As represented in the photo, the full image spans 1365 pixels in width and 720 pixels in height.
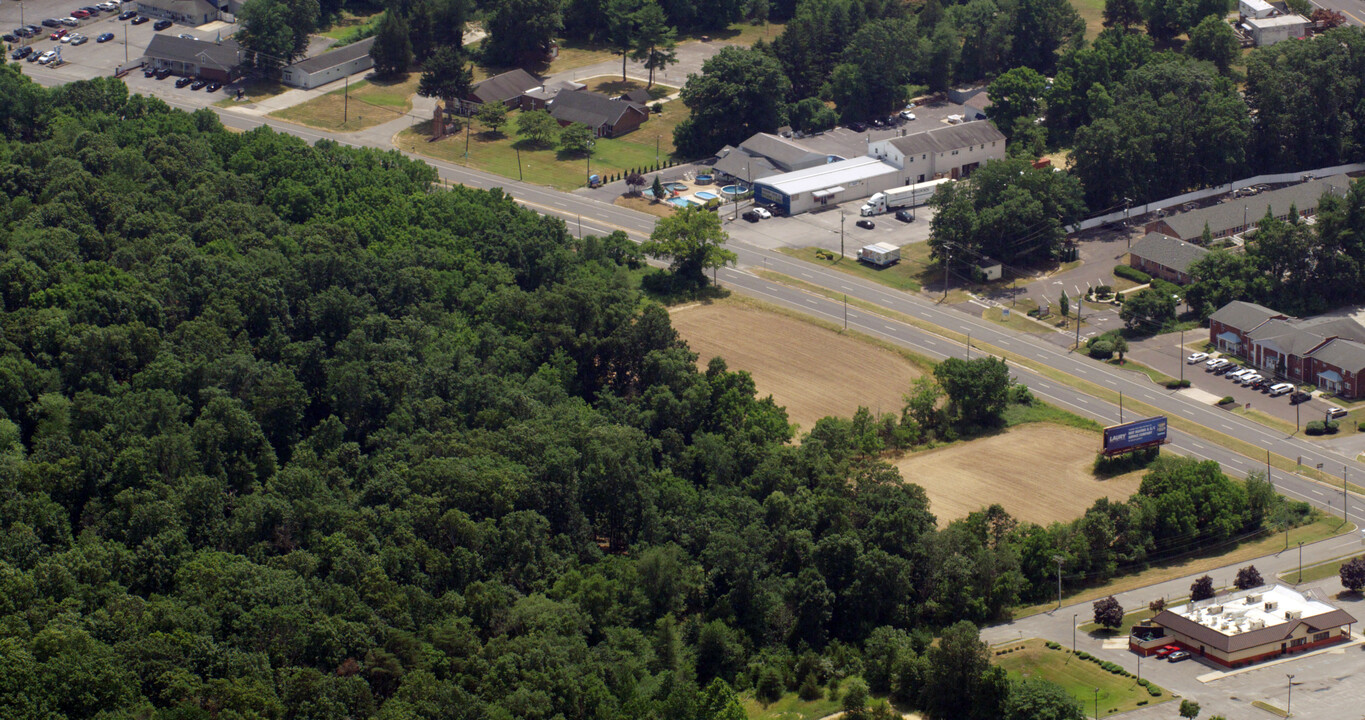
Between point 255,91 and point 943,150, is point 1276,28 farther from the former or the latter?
point 255,91

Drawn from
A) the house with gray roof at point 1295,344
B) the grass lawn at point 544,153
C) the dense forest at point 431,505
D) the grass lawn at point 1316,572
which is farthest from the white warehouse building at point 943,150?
the grass lawn at point 1316,572

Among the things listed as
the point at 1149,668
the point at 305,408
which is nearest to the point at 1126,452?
the point at 1149,668

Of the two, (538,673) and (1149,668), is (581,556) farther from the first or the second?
(1149,668)

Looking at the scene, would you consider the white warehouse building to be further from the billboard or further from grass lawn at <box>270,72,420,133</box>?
grass lawn at <box>270,72,420,133</box>

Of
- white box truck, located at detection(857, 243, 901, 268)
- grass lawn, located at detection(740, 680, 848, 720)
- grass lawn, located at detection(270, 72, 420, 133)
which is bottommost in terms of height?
grass lawn, located at detection(740, 680, 848, 720)

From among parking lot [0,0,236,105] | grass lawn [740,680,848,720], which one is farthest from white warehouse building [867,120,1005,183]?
grass lawn [740,680,848,720]
